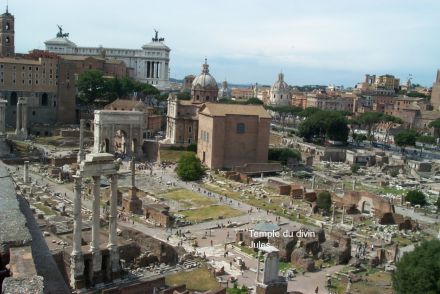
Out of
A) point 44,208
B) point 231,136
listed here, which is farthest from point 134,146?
point 44,208

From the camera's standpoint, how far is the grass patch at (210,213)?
35362mm

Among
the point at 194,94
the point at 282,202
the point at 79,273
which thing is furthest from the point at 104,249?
the point at 194,94

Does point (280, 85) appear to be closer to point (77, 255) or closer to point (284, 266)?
point (284, 266)

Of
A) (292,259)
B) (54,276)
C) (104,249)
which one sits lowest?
(292,259)

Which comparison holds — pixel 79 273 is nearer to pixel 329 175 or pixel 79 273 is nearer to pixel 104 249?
pixel 104 249

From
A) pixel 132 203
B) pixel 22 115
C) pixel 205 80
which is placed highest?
pixel 205 80

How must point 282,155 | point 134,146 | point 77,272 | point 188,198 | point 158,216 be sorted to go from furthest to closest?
point 134,146, point 282,155, point 188,198, point 158,216, point 77,272

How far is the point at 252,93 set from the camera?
554 ft

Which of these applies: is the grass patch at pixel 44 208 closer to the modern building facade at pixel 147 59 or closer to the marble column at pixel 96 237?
the marble column at pixel 96 237

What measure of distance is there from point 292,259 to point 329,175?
95.8 ft

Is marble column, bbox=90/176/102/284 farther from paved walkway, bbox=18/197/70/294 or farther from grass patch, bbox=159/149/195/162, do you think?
grass patch, bbox=159/149/195/162

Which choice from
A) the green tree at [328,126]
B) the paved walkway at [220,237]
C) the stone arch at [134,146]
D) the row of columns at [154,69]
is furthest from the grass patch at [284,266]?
the row of columns at [154,69]

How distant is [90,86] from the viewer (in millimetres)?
75125

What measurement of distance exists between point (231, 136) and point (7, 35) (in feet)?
142
